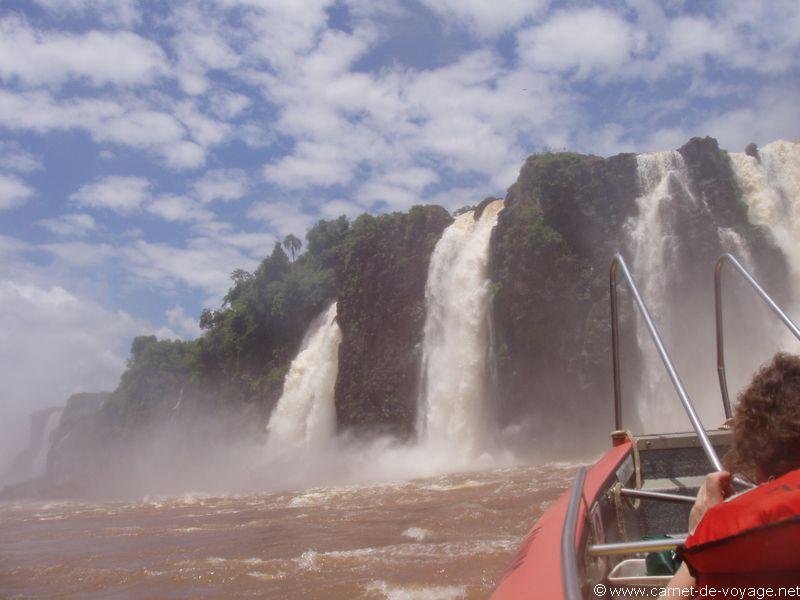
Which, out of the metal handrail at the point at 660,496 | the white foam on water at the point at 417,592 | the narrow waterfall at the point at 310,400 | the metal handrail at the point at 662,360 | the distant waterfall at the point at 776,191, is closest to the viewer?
the metal handrail at the point at 662,360

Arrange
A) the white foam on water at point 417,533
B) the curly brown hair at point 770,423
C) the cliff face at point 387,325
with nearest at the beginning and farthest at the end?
the curly brown hair at point 770,423
the white foam on water at point 417,533
the cliff face at point 387,325

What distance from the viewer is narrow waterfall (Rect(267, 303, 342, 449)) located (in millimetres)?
27656

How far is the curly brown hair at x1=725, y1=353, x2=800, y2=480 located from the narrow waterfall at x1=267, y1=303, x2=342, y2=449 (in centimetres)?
2650

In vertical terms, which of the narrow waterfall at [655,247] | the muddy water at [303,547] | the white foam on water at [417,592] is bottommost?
the muddy water at [303,547]

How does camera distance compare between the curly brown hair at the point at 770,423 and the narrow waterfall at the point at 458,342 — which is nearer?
the curly brown hair at the point at 770,423

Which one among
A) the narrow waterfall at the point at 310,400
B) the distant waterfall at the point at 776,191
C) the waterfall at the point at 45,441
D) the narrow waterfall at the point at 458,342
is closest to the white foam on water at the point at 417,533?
the narrow waterfall at the point at 458,342

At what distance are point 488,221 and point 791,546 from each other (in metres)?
24.1

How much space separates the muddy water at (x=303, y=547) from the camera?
695 cm

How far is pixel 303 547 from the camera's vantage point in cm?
909

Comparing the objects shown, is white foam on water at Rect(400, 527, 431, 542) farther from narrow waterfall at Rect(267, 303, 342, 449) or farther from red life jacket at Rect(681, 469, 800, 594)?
narrow waterfall at Rect(267, 303, 342, 449)

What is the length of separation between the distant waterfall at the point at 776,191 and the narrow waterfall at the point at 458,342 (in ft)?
26.1

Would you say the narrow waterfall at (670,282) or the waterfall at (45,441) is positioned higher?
the narrow waterfall at (670,282)

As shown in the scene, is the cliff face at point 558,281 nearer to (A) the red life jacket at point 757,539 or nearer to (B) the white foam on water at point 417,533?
(B) the white foam on water at point 417,533

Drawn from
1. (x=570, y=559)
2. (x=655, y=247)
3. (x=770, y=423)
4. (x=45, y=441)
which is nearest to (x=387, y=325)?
(x=655, y=247)
